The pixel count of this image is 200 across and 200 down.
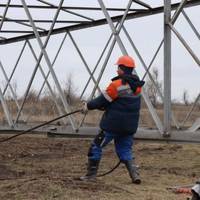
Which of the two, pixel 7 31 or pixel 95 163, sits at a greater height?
pixel 7 31

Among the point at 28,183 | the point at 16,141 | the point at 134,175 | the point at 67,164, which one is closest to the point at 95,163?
the point at 134,175

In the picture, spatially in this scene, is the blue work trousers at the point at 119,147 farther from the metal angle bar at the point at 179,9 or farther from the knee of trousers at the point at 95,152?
the metal angle bar at the point at 179,9

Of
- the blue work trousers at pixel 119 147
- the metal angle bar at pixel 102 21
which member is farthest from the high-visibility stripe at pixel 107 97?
the metal angle bar at pixel 102 21

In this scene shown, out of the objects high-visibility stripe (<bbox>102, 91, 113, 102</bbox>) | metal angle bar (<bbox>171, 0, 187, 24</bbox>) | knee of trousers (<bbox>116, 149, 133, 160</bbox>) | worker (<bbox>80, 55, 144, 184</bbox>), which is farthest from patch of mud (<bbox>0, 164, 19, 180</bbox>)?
metal angle bar (<bbox>171, 0, 187, 24</bbox>)

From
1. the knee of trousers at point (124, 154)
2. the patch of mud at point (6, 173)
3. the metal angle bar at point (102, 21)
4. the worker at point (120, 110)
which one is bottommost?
the patch of mud at point (6, 173)

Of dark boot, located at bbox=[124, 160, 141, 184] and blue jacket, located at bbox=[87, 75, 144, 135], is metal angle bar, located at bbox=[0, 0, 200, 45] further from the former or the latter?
dark boot, located at bbox=[124, 160, 141, 184]

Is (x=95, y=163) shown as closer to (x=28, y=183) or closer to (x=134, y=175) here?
(x=134, y=175)

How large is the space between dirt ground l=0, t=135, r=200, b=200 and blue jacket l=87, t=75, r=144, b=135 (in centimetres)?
90

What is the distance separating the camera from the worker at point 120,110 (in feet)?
30.0

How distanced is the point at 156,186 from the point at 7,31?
11.0 m

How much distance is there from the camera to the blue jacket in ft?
29.9

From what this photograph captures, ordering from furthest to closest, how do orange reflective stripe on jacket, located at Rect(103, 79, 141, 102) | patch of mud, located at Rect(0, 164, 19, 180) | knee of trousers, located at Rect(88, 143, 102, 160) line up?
patch of mud, located at Rect(0, 164, 19, 180) < knee of trousers, located at Rect(88, 143, 102, 160) < orange reflective stripe on jacket, located at Rect(103, 79, 141, 102)

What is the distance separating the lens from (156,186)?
9164 millimetres

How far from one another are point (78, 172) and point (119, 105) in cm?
221
